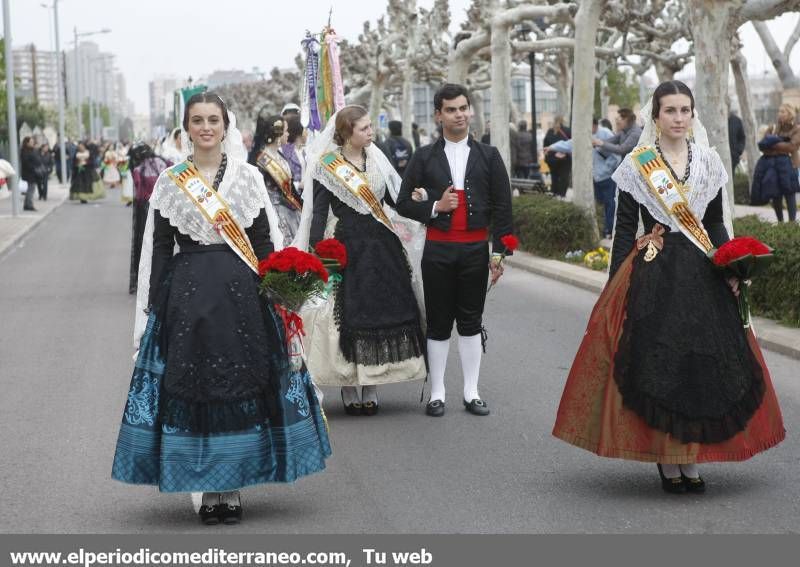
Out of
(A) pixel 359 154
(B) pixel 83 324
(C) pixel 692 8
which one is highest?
(C) pixel 692 8

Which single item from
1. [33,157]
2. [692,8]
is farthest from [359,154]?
[33,157]

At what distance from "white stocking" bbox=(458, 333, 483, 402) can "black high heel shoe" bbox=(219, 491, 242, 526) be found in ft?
9.56

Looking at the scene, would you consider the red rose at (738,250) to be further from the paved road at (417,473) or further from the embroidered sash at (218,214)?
the embroidered sash at (218,214)

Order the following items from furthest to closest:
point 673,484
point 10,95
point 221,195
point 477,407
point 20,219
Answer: point 10,95 → point 20,219 → point 477,407 → point 673,484 → point 221,195

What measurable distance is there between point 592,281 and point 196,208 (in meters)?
10.4

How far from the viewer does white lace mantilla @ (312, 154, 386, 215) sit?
9297 millimetres

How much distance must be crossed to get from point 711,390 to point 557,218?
13103 mm

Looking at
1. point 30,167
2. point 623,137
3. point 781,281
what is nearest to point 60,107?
point 30,167

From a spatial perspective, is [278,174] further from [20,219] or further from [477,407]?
[20,219]

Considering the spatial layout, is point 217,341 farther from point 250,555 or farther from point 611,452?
point 611,452

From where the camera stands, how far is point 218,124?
663 cm

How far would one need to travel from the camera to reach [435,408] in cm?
917

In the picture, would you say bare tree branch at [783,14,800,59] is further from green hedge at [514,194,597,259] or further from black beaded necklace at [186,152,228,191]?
black beaded necklace at [186,152,228,191]

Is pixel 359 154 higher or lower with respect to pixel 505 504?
higher
